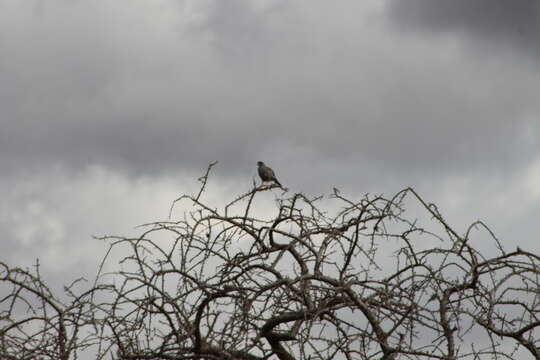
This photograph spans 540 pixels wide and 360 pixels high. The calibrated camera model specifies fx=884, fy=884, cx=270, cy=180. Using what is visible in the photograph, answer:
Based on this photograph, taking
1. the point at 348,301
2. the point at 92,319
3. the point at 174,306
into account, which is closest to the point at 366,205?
the point at 348,301

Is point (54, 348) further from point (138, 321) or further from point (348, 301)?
point (348, 301)

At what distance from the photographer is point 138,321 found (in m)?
7.34

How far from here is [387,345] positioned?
283 inches

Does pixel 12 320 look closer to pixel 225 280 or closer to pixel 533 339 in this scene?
pixel 225 280

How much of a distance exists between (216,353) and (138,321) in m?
0.74

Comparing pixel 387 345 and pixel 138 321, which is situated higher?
pixel 138 321

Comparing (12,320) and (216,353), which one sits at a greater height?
(12,320)

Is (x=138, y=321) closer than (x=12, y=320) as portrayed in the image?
Yes

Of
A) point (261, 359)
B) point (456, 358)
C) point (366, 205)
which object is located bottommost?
point (456, 358)

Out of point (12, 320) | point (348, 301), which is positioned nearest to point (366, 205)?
point (348, 301)

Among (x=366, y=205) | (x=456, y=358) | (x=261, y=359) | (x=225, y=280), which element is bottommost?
(x=456, y=358)

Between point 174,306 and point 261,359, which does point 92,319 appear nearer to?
point 174,306

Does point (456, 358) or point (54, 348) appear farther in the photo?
point (54, 348)

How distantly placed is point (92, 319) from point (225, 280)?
3.87 ft
